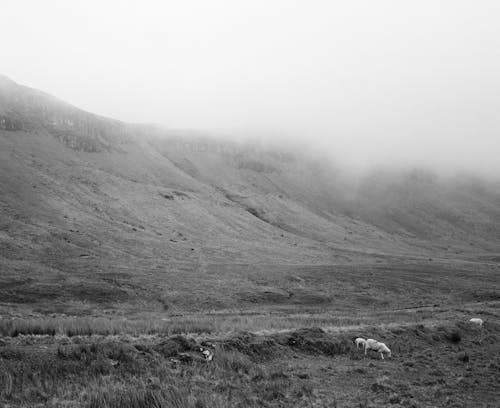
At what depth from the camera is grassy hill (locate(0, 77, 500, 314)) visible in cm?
5506

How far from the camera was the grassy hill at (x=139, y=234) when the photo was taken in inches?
2168

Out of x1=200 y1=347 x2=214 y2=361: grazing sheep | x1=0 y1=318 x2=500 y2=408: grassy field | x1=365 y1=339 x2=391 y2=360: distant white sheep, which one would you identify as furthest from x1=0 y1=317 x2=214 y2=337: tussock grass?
x1=365 y1=339 x2=391 y2=360: distant white sheep

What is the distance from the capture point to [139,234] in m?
99.4

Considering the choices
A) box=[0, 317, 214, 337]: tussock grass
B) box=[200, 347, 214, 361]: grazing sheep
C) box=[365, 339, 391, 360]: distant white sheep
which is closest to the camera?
box=[200, 347, 214, 361]: grazing sheep

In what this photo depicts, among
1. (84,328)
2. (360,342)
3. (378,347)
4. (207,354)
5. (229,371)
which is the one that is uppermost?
(229,371)

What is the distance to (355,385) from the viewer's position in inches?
625

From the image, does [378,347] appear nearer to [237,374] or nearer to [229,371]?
[237,374]

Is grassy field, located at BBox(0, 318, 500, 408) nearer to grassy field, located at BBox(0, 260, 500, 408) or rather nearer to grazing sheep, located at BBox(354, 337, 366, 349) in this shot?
grassy field, located at BBox(0, 260, 500, 408)

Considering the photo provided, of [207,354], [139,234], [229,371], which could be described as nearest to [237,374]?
[229,371]

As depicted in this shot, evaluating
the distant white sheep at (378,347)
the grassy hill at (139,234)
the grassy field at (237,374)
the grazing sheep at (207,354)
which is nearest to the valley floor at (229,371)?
the grassy field at (237,374)

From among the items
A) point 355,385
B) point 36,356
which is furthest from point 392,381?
point 36,356

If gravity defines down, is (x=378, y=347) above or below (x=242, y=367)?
below

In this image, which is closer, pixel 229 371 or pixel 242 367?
pixel 229 371

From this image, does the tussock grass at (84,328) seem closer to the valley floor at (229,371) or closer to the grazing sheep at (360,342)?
the valley floor at (229,371)
